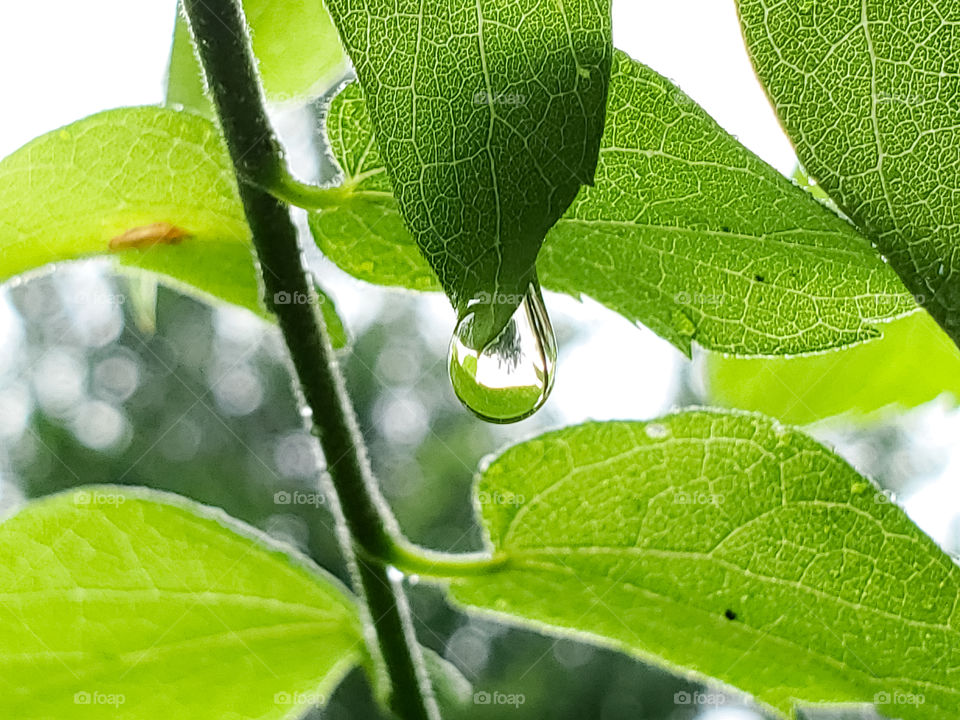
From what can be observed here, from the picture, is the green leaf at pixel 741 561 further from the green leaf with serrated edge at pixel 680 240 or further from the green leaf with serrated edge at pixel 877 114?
the green leaf with serrated edge at pixel 877 114

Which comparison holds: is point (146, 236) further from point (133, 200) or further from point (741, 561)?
point (741, 561)

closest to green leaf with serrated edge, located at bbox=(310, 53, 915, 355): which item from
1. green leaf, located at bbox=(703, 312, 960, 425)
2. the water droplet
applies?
the water droplet

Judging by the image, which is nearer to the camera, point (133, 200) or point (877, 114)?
point (877, 114)

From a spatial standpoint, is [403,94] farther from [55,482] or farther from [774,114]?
[55,482]

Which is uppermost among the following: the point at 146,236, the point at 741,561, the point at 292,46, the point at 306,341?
the point at 292,46

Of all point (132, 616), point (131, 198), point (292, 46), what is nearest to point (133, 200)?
point (131, 198)

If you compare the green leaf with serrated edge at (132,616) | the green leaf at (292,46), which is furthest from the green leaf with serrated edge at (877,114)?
the green leaf with serrated edge at (132,616)
